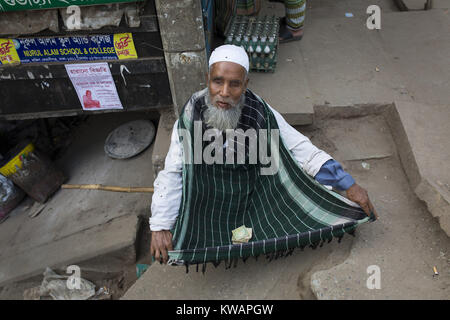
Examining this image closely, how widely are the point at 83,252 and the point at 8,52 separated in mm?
2110

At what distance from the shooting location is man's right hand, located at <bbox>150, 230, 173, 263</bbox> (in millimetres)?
2002

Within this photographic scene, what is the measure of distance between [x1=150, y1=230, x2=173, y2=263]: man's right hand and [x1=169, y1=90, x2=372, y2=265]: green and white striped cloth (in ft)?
0.17

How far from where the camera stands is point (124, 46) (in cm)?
294

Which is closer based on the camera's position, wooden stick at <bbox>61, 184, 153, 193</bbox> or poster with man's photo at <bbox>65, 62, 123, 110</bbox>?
poster with man's photo at <bbox>65, 62, 123, 110</bbox>

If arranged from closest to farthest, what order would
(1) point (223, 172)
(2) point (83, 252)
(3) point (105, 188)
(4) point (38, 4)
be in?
(1) point (223, 172) → (4) point (38, 4) → (2) point (83, 252) → (3) point (105, 188)

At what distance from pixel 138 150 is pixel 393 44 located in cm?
364

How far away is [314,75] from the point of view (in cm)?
362

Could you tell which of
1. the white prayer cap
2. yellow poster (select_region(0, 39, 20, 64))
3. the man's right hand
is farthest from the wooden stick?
the white prayer cap

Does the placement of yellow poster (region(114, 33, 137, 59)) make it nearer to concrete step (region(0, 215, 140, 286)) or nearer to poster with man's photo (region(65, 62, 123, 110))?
poster with man's photo (region(65, 62, 123, 110))

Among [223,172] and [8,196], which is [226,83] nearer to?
[223,172]

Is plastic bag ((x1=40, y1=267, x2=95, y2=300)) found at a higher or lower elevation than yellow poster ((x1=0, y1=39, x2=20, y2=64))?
lower

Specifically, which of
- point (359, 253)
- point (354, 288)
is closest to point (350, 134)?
point (359, 253)

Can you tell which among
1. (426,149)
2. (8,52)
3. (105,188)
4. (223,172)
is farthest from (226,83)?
(105,188)

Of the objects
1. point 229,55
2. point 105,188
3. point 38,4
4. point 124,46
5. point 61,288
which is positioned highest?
point 38,4
